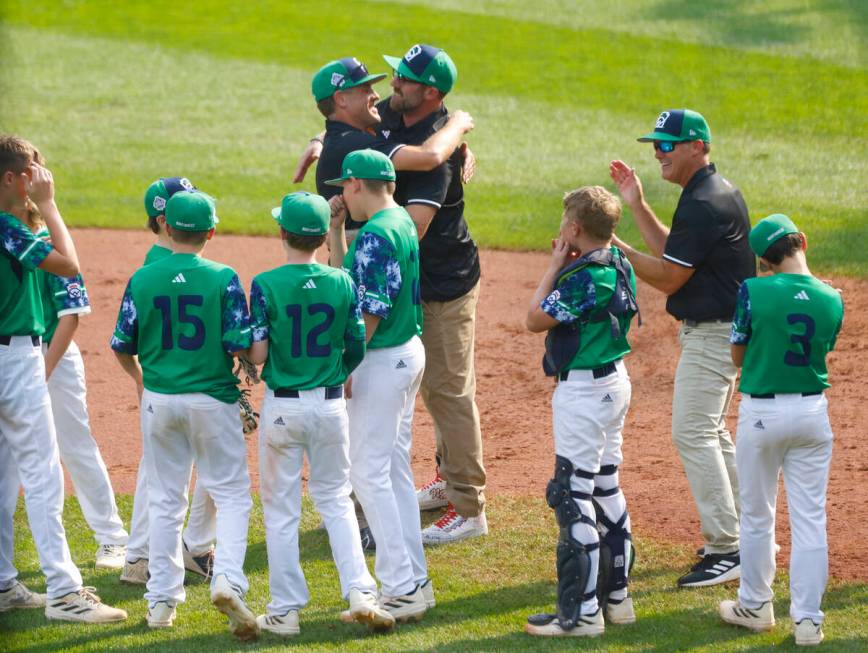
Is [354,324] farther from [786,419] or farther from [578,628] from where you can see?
[786,419]

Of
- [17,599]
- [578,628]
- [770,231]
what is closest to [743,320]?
[770,231]

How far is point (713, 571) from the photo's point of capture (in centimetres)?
588

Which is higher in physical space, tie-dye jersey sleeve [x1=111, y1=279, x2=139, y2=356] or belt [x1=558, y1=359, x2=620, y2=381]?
tie-dye jersey sleeve [x1=111, y1=279, x2=139, y2=356]

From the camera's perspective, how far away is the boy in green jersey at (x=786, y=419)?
506cm

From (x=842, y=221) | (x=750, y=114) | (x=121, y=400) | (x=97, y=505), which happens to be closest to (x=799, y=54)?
(x=750, y=114)

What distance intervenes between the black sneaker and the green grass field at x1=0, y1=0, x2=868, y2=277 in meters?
5.86

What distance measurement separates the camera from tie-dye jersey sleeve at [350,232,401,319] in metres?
5.25

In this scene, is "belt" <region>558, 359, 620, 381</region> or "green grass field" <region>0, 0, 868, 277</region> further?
"green grass field" <region>0, 0, 868, 277</region>

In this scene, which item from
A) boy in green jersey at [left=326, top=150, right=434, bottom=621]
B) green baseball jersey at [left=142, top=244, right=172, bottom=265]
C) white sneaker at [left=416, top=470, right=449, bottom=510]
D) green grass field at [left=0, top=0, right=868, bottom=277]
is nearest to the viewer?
boy in green jersey at [left=326, top=150, right=434, bottom=621]

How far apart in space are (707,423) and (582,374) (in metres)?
1.02

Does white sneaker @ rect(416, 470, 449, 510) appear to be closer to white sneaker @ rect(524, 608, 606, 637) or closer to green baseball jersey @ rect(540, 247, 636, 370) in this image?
white sneaker @ rect(524, 608, 606, 637)

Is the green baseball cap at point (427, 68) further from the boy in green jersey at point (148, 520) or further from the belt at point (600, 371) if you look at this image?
the belt at point (600, 371)

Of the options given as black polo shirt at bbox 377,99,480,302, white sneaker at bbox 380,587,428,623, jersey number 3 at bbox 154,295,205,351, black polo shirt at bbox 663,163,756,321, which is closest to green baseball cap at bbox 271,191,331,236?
jersey number 3 at bbox 154,295,205,351

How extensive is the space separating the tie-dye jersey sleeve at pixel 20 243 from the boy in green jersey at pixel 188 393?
1.50ft
